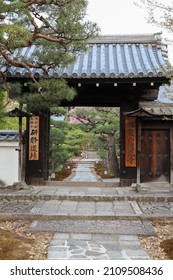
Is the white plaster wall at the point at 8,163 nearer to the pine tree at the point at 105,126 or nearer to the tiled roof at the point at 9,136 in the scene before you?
the tiled roof at the point at 9,136

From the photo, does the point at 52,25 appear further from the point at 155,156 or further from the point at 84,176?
the point at 84,176

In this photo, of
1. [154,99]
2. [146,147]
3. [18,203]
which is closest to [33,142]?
[18,203]

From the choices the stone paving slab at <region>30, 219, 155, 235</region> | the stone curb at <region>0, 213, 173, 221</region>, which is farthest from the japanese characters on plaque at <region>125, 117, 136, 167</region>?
the stone paving slab at <region>30, 219, 155, 235</region>

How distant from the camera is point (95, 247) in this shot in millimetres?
4840

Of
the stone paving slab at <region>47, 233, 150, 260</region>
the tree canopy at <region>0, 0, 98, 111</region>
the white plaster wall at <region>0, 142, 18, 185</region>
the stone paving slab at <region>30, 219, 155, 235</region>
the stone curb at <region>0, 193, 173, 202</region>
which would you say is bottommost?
the stone paving slab at <region>47, 233, 150, 260</region>

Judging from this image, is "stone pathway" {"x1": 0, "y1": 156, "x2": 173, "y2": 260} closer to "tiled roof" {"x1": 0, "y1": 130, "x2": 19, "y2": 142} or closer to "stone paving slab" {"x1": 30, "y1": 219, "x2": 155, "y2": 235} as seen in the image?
"stone paving slab" {"x1": 30, "y1": 219, "x2": 155, "y2": 235}

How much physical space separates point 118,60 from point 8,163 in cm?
454

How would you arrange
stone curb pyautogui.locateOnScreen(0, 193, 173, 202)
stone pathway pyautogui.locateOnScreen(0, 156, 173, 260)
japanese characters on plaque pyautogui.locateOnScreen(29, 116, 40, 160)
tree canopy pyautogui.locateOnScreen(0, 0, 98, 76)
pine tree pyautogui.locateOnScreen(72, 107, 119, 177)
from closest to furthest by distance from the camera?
stone pathway pyautogui.locateOnScreen(0, 156, 173, 260) → tree canopy pyautogui.locateOnScreen(0, 0, 98, 76) → stone curb pyautogui.locateOnScreen(0, 193, 173, 202) → japanese characters on plaque pyautogui.locateOnScreen(29, 116, 40, 160) → pine tree pyautogui.locateOnScreen(72, 107, 119, 177)

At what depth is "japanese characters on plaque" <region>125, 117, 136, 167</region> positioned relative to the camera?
9.72 m

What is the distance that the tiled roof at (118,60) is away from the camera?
8.73 meters

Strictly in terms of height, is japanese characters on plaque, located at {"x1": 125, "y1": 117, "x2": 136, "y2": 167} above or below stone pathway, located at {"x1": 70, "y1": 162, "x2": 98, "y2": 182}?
above

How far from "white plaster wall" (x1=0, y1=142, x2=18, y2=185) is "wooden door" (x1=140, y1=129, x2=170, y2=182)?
146 inches

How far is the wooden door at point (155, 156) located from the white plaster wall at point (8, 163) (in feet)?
12.1
